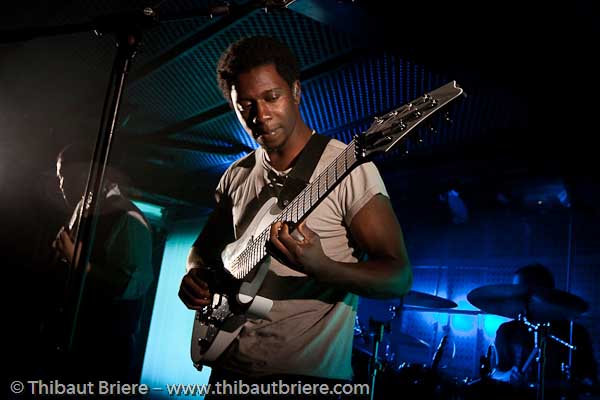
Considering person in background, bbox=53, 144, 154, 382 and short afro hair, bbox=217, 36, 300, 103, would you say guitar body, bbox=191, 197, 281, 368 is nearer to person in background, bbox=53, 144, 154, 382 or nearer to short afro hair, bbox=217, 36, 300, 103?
short afro hair, bbox=217, 36, 300, 103

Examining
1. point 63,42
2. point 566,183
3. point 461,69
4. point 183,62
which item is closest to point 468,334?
point 566,183

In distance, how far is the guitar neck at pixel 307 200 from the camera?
181 centimetres

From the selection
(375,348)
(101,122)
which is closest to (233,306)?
(101,122)

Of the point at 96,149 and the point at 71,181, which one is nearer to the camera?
the point at 96,149

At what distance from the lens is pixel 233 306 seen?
76.0 inches

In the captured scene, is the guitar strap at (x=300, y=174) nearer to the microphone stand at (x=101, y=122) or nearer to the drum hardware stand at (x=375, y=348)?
the microphone stand at (x=101, y=122)

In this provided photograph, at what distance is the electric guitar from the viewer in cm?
172

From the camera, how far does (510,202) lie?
6281mm

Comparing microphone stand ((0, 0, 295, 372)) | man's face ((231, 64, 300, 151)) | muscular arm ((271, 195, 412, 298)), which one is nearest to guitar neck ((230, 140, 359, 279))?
muscular arm ((271, 195, 412, 298))

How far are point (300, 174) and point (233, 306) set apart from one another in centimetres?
66

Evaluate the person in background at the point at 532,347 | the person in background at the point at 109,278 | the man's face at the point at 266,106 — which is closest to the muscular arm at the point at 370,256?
the man's face at the point at 266,106

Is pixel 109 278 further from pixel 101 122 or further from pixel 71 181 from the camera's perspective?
pixel 101 122

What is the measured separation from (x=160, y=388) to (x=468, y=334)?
517 centimetres

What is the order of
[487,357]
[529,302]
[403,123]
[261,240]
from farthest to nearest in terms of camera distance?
[487,357], [529,302], [261,240], [403,123]
